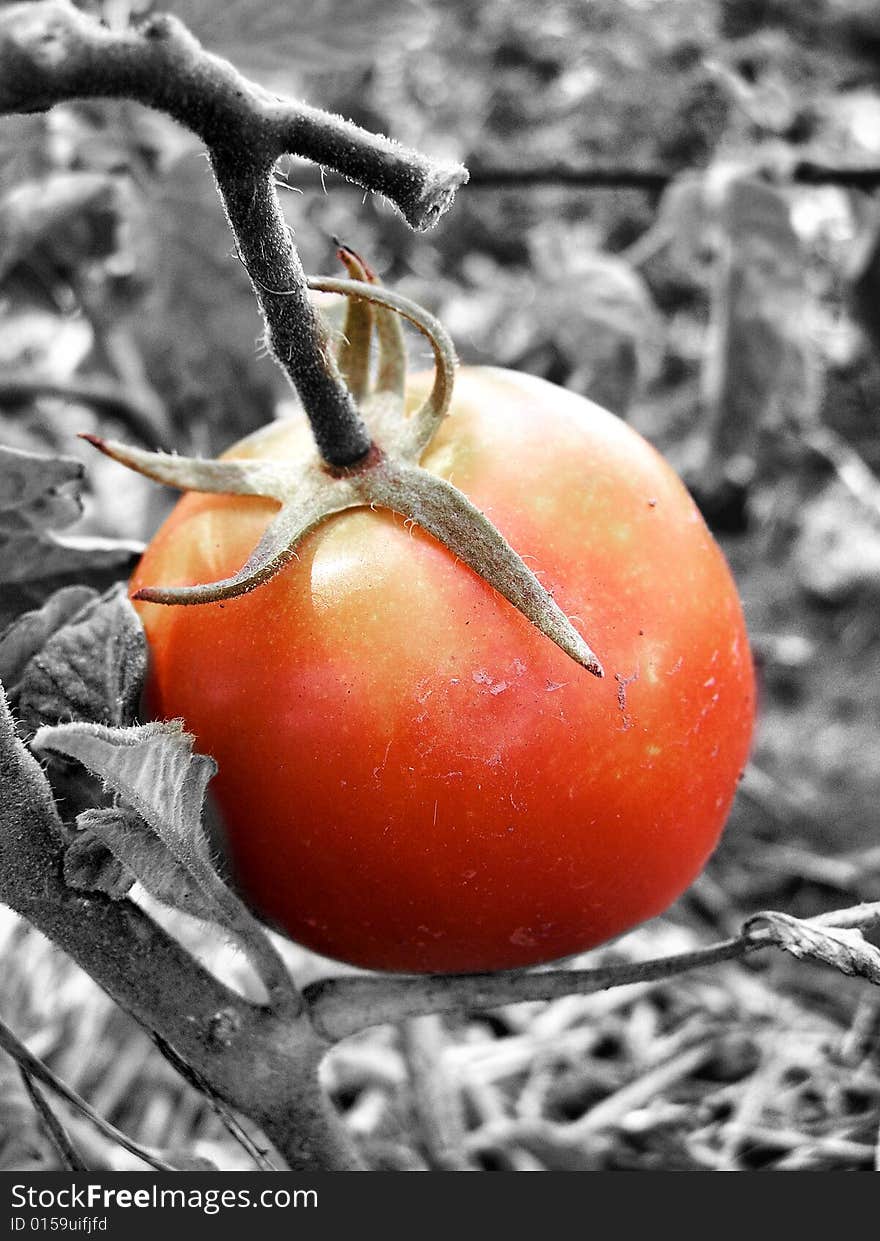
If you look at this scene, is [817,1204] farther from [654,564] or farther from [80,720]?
[80,720]

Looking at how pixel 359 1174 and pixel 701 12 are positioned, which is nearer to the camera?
pixel 359 1174

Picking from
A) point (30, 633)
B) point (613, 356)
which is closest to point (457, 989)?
point (30, 633)

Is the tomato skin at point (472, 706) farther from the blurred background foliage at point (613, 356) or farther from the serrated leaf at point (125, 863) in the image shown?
the blurred background foliage at point (613, 356)

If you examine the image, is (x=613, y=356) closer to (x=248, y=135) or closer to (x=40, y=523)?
(x=40, y=523)

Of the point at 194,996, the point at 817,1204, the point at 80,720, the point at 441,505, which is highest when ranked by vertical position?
the point at 441,505

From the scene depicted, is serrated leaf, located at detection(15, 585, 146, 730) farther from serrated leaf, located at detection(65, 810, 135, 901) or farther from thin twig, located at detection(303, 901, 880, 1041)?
thin twig, located at detection(303, 901, 880, 1041)

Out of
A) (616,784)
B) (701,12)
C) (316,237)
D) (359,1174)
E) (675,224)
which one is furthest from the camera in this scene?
(701,12)

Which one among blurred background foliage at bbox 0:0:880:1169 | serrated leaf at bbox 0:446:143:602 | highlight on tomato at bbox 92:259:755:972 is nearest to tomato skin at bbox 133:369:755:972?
highlight on tomato at bbox 92:259:755:972

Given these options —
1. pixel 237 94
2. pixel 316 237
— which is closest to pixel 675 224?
pixel 316 237
